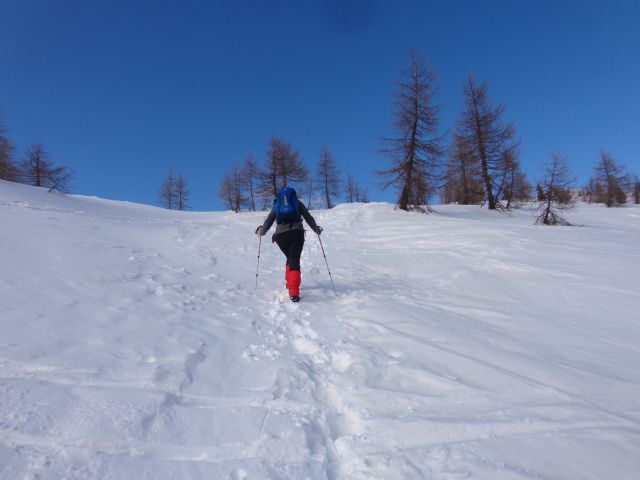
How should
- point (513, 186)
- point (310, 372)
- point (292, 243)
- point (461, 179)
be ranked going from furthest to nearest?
point (461, 179) → point (513, 186) → point (292, 243) → point (310, 372)

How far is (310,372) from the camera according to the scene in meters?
2.76

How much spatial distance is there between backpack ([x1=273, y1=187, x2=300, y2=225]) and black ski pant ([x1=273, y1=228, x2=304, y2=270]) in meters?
0.23

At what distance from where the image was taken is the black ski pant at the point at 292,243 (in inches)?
199

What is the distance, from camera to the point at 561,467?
5.56ft

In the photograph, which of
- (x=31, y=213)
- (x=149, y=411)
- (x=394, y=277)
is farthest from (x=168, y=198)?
(x=149, y=411)

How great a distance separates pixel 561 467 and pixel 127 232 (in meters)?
9.42

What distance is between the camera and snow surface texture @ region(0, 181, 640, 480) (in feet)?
5.64

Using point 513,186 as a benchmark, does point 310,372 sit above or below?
below

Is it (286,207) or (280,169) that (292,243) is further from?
(280,169)

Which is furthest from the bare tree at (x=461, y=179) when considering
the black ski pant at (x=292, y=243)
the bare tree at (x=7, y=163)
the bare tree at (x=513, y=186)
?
the bare tree at (x=7, y=163)

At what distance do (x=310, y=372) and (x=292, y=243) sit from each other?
2.68 meters

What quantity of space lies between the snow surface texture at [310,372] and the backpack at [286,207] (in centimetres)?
131

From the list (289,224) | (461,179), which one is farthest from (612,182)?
(289,224)

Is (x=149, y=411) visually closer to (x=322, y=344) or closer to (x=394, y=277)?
(x=322, y=344)
